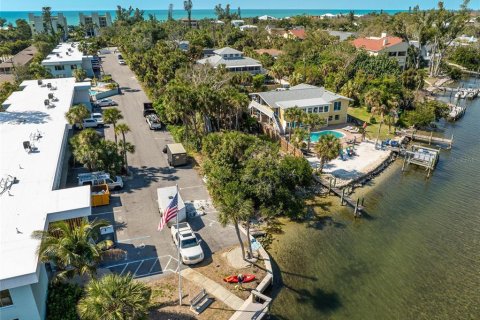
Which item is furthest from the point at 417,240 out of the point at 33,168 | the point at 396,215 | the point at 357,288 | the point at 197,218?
the point at 33,168

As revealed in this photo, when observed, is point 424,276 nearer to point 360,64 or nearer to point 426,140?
point 426,140

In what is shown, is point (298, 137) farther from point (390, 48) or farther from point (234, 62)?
point (390, 48)

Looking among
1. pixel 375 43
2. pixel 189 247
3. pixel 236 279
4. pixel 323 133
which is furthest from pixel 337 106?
pixel 375 43

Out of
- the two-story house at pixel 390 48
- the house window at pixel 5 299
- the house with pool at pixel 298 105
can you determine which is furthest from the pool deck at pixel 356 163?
the two-story house at pixel 390 48

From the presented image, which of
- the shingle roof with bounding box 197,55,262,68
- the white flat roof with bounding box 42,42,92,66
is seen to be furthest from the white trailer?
the white flat roof with bounding box 42,42,92,66

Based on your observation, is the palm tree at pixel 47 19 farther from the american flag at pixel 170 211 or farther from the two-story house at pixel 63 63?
the american flag at pixel 170 211
